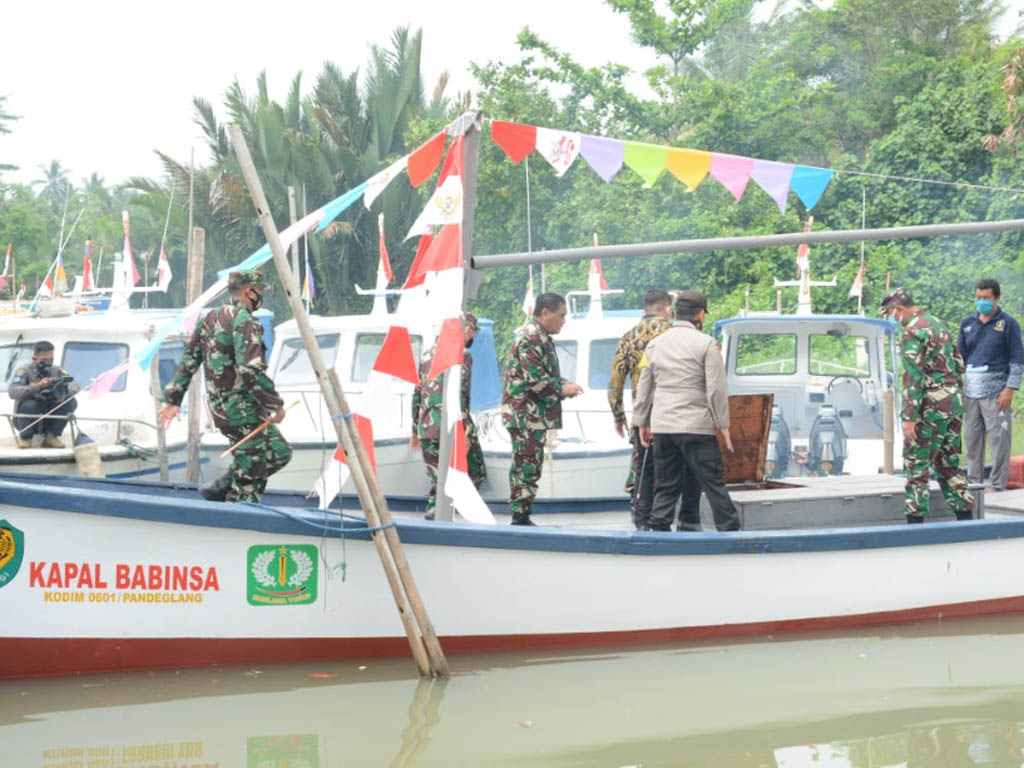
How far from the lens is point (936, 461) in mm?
7582

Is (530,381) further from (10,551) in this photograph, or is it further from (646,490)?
(10,551)

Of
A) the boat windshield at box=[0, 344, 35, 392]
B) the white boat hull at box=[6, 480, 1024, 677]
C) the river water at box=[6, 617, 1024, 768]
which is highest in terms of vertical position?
the boat windshield at box=[0, 344, 35, 392]

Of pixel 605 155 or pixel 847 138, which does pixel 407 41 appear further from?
pixel 605 155

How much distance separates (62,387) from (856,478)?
670 centimetres

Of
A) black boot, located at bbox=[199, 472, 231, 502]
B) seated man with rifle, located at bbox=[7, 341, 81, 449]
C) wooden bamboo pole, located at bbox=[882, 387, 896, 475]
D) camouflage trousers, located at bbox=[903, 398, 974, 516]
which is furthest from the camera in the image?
seated man with rifle, located at bbox=[7, 341, 81, 449]

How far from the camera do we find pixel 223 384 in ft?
22.5

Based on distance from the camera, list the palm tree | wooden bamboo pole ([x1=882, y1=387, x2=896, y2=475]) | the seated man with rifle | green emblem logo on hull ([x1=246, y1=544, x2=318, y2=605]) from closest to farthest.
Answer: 1. green emblem logo on hull ([x1=246, y1=544, x2=318, y2=605])
2. wooden bamboo pole ([x1=882, y1=387, x2=896, y2=475])
3. the seated man with rifle
4. the palm tree

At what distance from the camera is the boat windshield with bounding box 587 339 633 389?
12.4 meters

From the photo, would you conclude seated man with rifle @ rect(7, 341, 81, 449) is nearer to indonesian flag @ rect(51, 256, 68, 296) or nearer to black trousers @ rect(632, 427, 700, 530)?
black trousers @ rect(632, 427, 700, 530)

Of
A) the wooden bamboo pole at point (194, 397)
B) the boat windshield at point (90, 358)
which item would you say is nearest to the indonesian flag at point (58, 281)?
the boat windshield at point (90, 358)

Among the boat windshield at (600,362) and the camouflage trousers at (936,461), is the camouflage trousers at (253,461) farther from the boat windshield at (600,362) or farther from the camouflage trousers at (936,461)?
the boat windshield at (600,362)

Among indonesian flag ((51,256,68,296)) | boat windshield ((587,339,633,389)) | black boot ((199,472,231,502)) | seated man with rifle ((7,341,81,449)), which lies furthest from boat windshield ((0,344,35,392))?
black boot ((199,472,231,502))

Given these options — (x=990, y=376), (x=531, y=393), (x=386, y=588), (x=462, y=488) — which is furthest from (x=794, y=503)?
(x=990, y=376)

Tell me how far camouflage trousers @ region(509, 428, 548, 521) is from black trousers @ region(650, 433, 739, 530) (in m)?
0.83
